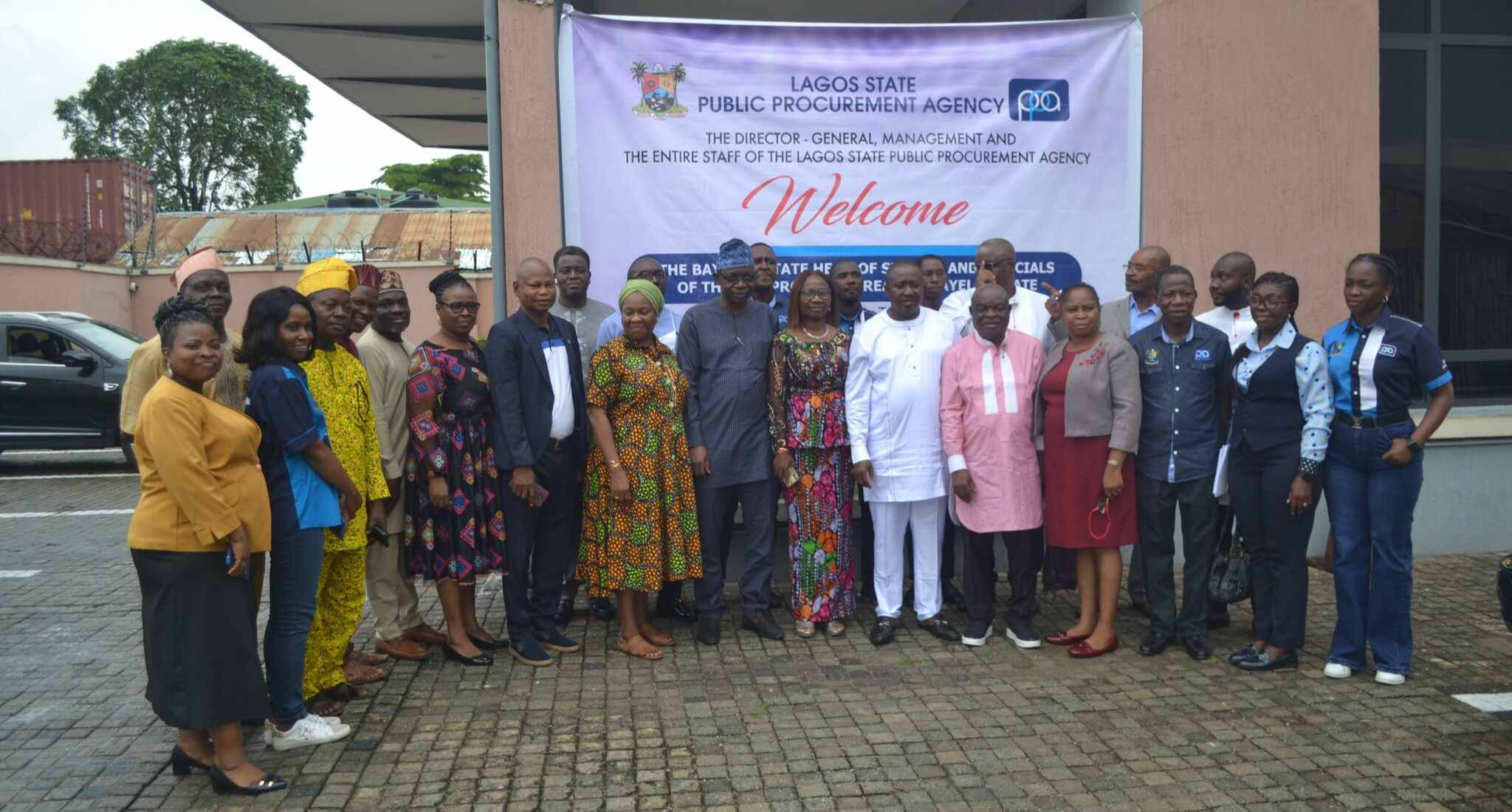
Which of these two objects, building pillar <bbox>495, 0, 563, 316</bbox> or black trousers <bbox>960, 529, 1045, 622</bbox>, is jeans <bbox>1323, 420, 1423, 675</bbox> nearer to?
black trousers <bbox>960, 529, 1045, 622</bbox>

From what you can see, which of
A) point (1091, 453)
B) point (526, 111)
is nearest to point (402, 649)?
point (526, 111)

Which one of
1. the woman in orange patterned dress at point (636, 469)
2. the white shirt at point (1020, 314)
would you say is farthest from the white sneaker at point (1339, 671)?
the woman in orange patterned dress at point (636, 469)

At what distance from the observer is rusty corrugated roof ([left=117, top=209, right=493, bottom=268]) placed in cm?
2422

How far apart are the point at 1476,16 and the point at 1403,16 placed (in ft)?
1.85

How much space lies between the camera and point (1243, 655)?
17.0ft

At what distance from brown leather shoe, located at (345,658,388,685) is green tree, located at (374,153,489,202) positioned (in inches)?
1624

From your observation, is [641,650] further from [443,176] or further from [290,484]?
[443,176]

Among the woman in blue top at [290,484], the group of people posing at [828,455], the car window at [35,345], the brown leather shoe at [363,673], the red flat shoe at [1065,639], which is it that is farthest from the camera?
the car window at [35,345]

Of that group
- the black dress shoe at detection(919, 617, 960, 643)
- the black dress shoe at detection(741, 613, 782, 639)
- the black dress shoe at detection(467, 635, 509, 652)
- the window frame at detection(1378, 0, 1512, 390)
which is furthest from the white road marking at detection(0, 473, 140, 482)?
the window frame at detection(1378, 0, 1512, 390)

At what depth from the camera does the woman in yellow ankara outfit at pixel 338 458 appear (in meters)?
4.54

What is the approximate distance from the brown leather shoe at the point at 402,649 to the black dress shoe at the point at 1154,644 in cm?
336

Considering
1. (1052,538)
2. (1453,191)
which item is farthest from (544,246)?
(1453,191)

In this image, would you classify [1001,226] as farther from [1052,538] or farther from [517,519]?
[517,519]

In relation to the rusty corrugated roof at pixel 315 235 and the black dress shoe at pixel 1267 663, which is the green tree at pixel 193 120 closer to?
the rusty corrugated roof at pixel 315 235
